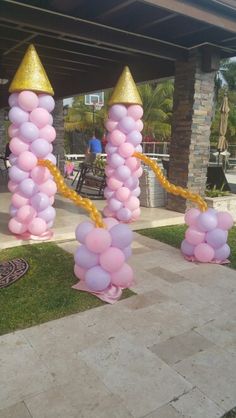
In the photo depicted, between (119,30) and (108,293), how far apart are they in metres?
4.52

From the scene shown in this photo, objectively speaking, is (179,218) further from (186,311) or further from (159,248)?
(186,311)

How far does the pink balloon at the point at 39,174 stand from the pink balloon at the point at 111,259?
210 centimetres

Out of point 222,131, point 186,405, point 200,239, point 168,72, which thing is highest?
point 168,72

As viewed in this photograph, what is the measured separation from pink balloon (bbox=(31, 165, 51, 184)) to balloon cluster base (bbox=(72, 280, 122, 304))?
1948mm

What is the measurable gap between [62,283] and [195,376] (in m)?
2.02

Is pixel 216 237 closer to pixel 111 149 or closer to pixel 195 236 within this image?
pixel 195 236

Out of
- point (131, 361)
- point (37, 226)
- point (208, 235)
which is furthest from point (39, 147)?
point (131, 361)

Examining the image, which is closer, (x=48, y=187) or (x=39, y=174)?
(x=39, y=174)

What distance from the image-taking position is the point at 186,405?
7.78 ft

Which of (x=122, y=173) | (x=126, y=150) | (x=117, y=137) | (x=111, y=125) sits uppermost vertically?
(x=111, y=125)

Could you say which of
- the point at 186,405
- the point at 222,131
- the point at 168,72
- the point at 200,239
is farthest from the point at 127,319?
the point at 222,131

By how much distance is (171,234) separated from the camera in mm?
6520

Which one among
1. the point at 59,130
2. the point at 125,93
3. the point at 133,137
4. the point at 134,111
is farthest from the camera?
the point at 59,130

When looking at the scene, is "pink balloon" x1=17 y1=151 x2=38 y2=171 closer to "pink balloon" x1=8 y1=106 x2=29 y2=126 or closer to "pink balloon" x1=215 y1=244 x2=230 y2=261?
"pink balloon" x1=8 y1=106 x2=29 y2=126
